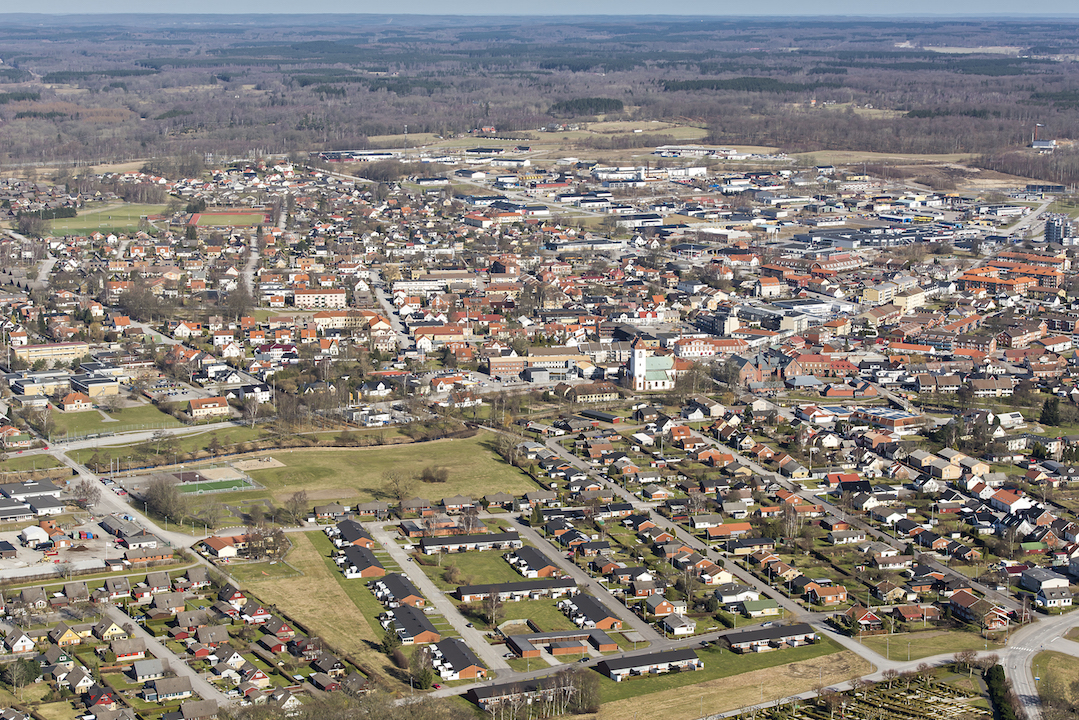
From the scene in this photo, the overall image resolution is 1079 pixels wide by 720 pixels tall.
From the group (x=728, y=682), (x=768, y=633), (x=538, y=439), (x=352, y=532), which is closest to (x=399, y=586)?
(x=352, y=532)

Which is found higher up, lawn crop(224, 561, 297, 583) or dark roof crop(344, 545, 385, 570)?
dark roof crop(344, 545, 385, 570)

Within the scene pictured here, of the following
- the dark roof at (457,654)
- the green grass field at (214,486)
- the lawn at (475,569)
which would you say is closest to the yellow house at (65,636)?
the dark roof at (457,654)

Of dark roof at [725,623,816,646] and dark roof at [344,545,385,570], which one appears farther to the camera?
dark roof at [344,545,385,570]

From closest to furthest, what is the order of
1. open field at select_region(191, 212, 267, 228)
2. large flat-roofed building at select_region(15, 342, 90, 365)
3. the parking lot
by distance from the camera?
1. the parking lot
2. large flat-roofed building at select_region(15, 342, 90, 365)
3. open field at select_region(191, 212, 267, 228)

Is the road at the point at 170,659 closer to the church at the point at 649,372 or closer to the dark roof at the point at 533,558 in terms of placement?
the dark roof at the point at 533,558

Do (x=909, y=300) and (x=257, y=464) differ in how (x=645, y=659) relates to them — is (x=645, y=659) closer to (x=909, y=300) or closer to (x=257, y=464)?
(x=257, y=464)

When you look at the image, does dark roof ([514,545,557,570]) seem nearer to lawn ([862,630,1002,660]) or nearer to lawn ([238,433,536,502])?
lawn ([238,433,536,502])

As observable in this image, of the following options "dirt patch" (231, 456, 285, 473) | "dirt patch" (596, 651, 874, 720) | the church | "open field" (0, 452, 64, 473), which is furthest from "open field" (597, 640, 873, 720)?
the church
